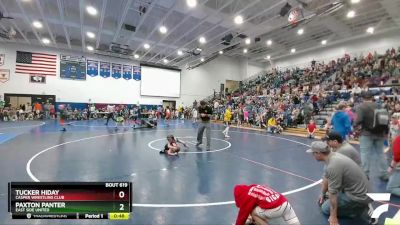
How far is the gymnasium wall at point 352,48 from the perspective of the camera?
68.7ft

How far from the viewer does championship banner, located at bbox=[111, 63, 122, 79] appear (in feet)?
87.4

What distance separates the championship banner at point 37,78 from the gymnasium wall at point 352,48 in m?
27.2

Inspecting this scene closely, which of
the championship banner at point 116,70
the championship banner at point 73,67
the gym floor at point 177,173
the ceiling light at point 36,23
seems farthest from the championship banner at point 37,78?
the gym floor at point 177,173

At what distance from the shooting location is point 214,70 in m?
32.7

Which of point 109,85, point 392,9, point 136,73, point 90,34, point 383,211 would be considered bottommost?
point 383,211

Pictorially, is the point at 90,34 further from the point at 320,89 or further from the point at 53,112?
the point at 320,89

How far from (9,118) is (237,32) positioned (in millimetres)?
21199

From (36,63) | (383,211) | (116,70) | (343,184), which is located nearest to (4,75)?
(36,63)

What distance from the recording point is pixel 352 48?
23891 millimetres

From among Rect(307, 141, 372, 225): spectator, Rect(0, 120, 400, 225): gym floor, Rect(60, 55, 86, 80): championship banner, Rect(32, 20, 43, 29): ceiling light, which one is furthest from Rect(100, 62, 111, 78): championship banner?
Rect(307, 141, 372, 225): spectator

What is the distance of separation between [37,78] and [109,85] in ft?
22.0
